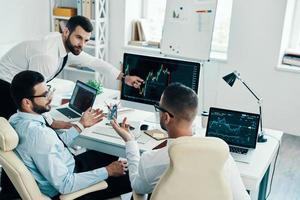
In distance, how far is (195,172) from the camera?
5.05 ft

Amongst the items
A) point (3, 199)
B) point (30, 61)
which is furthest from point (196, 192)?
point (30, 61)

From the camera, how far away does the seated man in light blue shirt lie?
2.01m

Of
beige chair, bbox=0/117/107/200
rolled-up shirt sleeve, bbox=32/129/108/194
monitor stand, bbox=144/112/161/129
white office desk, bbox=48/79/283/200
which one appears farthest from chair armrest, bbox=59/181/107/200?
monitor stand, bbox=144/112/161/129

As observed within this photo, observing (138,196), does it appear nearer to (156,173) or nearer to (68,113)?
(156,173)

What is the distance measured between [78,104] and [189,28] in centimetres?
201

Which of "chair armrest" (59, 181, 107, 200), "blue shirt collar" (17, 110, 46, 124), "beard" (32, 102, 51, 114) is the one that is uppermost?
"beard" (32, 102, 51, 114)

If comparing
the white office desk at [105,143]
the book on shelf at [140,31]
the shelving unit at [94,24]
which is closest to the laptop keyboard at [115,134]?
the white office desk at [105,143]

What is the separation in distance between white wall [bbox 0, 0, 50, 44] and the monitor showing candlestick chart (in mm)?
2525

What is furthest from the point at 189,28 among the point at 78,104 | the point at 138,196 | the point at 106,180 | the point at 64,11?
the point at 138,196

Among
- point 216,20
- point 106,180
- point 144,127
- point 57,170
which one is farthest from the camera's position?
point 216,20

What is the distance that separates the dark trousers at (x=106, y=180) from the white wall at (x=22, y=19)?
107 inches

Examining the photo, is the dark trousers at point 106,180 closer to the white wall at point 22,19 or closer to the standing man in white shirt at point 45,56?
the standing man in white shirt at point 45,56

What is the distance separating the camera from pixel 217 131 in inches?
95.2

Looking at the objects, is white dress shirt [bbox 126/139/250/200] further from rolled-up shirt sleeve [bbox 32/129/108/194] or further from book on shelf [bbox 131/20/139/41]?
book on shelf [bbox 131/20/139/41]
